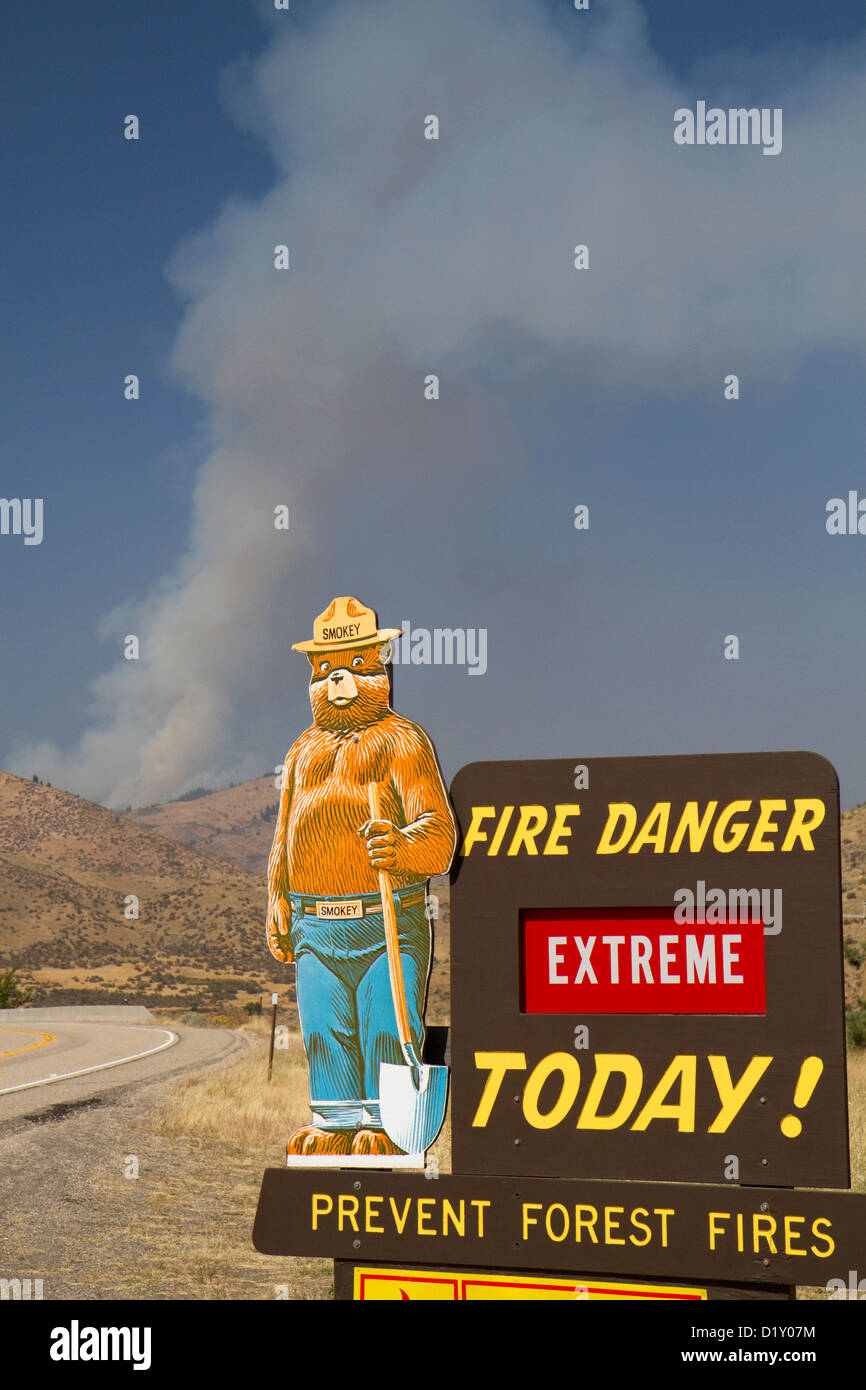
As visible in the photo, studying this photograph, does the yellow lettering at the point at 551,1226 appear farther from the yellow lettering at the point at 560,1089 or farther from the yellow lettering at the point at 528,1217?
the yellow lettering at the point at 560,1089

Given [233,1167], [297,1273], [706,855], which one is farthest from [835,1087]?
[233,1167]

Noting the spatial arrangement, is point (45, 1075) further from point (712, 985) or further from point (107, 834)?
point (107, 834)

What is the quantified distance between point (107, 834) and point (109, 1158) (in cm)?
15385

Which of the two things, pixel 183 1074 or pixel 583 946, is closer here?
pixel 583 946

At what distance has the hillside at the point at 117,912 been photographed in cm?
8400

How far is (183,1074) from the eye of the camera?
91.1 ft

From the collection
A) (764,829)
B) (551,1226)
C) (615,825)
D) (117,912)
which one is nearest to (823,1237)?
(551,1226)

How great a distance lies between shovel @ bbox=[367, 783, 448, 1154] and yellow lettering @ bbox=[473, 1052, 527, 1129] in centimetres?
28

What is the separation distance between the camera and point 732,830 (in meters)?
6.28

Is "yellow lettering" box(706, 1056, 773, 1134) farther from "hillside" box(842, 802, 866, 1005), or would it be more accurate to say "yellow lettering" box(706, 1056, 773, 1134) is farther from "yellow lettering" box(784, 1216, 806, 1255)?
"hillside" box(842, 802, 866, 1005)

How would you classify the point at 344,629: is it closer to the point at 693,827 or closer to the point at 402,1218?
the point at 693,827

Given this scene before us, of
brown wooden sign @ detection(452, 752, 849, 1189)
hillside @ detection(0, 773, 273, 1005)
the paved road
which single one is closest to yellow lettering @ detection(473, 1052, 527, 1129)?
brown wooden sign @ detection(452, 752, 849, 1189)

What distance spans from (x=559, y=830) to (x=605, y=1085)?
138cm

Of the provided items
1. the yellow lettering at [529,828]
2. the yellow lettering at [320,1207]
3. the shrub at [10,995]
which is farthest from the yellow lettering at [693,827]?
the shrub at [10,995]
